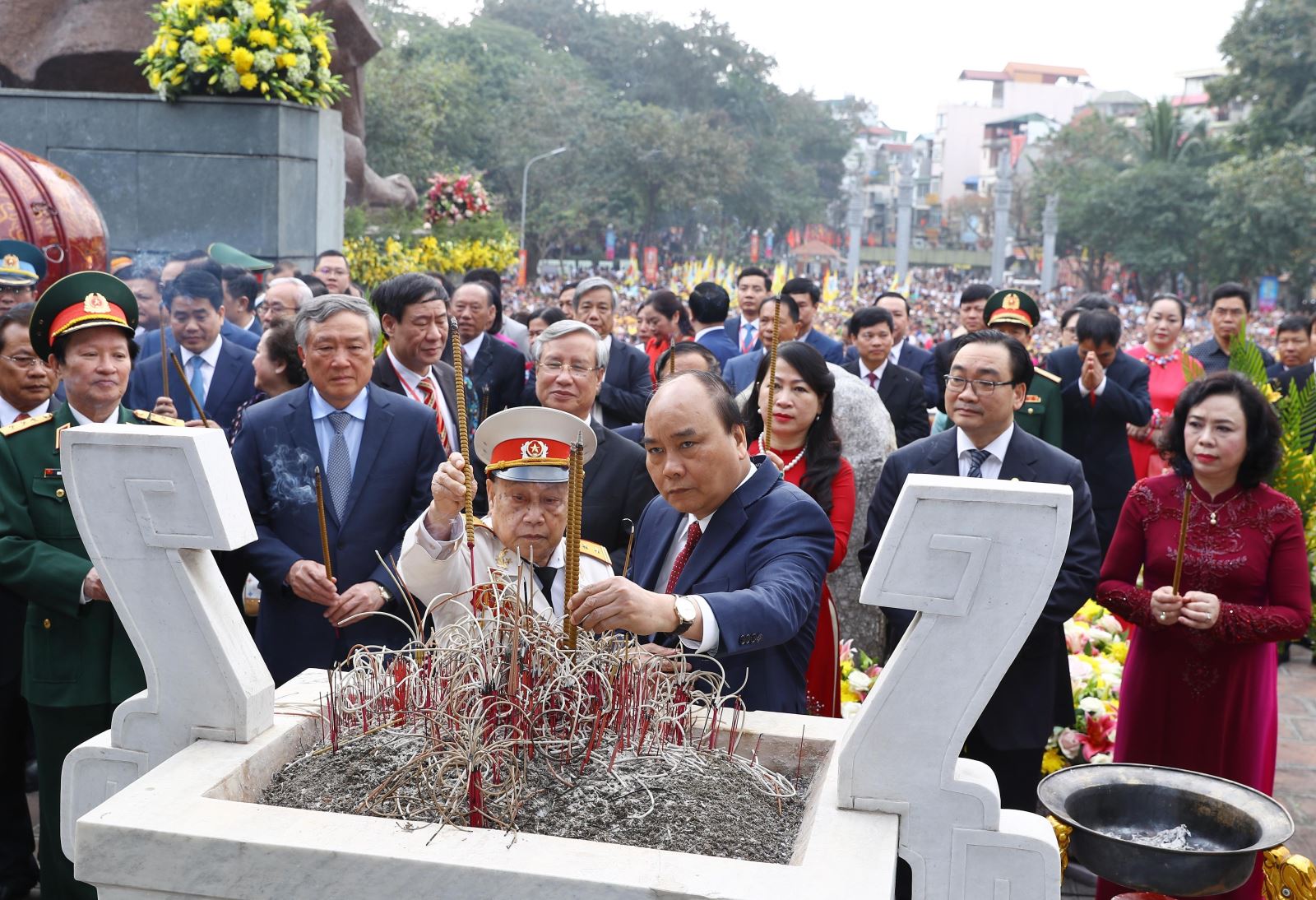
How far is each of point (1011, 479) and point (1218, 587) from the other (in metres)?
0.65

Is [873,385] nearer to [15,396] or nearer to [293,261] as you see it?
[15,396]

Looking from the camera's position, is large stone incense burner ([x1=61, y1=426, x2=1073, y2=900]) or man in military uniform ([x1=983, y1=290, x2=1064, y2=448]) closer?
large stone incense burner ([x1=61, y1=426, x2=1073, y2=900])

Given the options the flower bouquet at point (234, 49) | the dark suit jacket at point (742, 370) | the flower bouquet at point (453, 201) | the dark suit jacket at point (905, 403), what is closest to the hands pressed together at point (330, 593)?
the dark suit jacket at point (742, 370)

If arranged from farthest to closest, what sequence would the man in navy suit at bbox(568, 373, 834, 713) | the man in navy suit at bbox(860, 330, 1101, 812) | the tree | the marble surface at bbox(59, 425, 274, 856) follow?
the tree, the man in navy suit at bbox(860, 330, 1101, 812), the man in navy suit at bbox(568, 373, 834, 713), the marble surface at bbox(59, 425, 274, 856)

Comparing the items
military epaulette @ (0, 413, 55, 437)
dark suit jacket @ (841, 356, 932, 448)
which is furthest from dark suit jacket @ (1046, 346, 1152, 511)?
military epaulette @ (0, 413, 55, 437)

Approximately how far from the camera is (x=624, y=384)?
6117mm

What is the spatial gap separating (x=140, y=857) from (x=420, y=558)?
3.37 ft

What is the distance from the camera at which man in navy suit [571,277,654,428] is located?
5883 mm

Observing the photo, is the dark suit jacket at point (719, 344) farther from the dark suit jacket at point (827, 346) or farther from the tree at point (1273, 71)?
the tree at point (1273, 71)

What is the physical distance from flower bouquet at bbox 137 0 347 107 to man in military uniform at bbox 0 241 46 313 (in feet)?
Answer: 11.4

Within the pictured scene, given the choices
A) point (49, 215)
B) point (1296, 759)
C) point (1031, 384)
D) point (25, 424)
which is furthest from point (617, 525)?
point (49, 215)

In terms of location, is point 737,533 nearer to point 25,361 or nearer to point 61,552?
point 61,552

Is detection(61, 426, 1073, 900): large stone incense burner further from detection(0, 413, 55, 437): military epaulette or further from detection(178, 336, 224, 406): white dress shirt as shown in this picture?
detection(178, 336, 224, 406): white dress shirt

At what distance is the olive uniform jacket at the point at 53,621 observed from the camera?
127 inches
